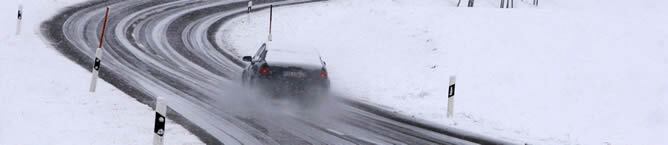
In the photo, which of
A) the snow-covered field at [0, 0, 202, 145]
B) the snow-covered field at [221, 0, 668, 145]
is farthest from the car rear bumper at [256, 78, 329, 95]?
the snow-covered field at [0, 0, 202, 145]

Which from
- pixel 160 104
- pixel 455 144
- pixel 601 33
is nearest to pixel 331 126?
pixel 455 144

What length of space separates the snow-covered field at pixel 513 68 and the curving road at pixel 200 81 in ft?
4.76

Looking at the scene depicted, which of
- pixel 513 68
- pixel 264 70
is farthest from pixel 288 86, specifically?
pixel 513 68

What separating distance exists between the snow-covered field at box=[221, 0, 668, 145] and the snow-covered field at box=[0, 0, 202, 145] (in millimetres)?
5228

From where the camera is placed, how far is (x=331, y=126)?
12.0m

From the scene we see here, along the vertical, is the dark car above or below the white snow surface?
below

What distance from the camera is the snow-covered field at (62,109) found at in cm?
931

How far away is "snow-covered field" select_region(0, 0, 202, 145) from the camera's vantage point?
9312mm

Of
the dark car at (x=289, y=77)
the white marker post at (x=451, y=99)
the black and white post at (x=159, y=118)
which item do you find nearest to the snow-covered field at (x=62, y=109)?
the black and white post at (x=159, y=118)

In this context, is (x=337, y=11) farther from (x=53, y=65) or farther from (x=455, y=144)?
(x=455, y=144)

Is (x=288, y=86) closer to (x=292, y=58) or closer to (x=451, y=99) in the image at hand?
(x=292, y=58)

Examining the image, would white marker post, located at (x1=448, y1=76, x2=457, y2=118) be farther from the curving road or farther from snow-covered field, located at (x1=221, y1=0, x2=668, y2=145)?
the curving road

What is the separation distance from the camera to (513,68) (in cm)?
1638

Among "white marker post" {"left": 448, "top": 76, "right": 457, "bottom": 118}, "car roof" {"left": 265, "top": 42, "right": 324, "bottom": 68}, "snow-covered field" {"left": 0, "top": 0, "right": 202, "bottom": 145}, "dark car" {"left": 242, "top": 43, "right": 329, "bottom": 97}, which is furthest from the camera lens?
"white marker post" {"left": 448, "top": 76, "right": 457, "bottom": 118}
